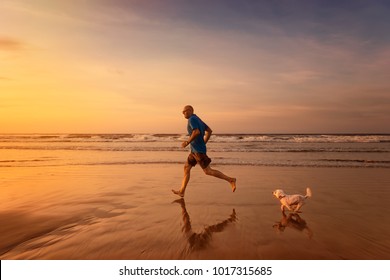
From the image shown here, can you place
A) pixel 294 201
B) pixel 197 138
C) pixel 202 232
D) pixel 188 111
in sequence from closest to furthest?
pixel 202 232 < pixel 294 201 < pixel 197 138 < pixel 188 111

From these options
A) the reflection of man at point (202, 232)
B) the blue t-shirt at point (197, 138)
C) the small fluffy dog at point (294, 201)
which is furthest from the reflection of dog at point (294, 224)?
the blue t-shirt at point (197, 138)

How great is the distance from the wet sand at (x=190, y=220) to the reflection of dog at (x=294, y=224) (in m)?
0.02

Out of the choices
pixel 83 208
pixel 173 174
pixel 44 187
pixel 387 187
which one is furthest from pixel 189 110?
pixel 387 187

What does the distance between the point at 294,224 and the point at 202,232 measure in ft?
5.44

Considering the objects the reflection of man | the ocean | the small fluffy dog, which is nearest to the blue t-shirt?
the ocean

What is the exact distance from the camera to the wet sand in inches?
149

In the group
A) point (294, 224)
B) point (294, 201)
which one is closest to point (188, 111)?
point (294, 201)

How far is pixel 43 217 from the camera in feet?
17.6

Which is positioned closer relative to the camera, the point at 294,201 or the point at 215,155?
the point at 294,201

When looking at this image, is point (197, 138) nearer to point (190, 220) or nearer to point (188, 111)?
point (188, 111)

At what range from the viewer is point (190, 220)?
5.12m

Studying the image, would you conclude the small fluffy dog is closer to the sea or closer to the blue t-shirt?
the blue t-shirt
